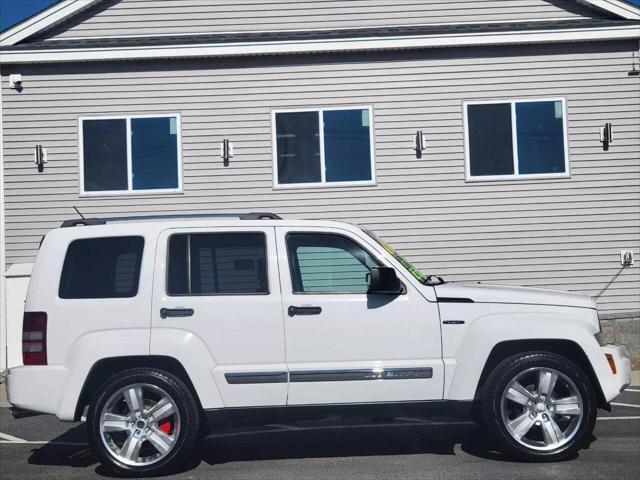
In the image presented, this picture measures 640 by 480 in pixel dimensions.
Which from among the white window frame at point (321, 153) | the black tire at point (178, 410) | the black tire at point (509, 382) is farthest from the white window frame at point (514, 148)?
the black tire at point (178, 410)

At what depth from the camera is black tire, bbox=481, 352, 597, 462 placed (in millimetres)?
6453

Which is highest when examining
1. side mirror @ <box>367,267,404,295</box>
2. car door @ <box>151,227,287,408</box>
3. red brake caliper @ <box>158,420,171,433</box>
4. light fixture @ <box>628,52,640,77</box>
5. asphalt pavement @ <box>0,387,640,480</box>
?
light fixture @ <box>628,52,640,77</box>

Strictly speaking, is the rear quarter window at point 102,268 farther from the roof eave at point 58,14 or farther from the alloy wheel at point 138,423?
the roof eave at point 58,14

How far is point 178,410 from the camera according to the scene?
20.9 feet

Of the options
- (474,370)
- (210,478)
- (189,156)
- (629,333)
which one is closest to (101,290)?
(210,478)

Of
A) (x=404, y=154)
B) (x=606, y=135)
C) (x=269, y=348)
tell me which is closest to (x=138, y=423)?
(x=269, y=348)

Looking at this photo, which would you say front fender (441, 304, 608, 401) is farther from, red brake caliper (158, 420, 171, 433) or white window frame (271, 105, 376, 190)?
white window frame (271, 105, 376, 190)

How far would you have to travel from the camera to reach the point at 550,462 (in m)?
6.56

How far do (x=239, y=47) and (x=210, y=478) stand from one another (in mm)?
7959

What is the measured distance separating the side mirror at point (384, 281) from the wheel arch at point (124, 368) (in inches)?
60.4

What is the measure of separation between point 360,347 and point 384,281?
1.73 ft

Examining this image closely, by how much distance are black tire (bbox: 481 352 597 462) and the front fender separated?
4.7 inches

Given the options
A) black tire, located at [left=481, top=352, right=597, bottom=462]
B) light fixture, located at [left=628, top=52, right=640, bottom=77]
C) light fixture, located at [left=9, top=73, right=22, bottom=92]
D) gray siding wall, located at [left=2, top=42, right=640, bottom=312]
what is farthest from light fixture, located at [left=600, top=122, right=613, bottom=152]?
light fixture, located at [left=9, top=73, right=22, bottom=92]

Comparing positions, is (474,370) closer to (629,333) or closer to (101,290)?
(101,290)
